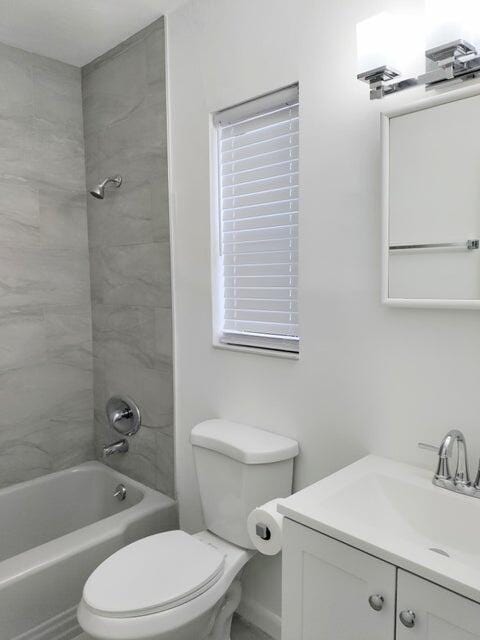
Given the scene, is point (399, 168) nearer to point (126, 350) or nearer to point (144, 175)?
point (144, 175)

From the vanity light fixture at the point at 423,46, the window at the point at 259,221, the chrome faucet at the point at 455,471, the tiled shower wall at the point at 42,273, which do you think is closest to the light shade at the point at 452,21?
the vanity light fixture at the point at 423,46

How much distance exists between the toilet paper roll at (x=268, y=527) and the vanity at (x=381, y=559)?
4.7 inches

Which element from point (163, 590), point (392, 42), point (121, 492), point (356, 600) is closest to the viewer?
point (356, 600)

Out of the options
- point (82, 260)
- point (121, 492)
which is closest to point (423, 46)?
point (82, 260)

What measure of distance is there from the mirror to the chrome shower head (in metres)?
A: 1.39

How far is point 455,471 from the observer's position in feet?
4.49

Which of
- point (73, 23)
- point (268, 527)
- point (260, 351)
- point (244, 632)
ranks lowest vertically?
point (244, 632)

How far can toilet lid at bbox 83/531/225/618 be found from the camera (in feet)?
4.75

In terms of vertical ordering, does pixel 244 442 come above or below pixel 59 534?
above

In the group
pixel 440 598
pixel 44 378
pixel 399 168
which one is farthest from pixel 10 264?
pixel 440 598

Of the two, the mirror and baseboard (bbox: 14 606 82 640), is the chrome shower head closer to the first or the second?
the mirror

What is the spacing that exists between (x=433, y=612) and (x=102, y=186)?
6.85 ft

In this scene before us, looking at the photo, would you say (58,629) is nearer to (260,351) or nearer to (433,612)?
(260,351)

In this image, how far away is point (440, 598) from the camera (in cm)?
97
